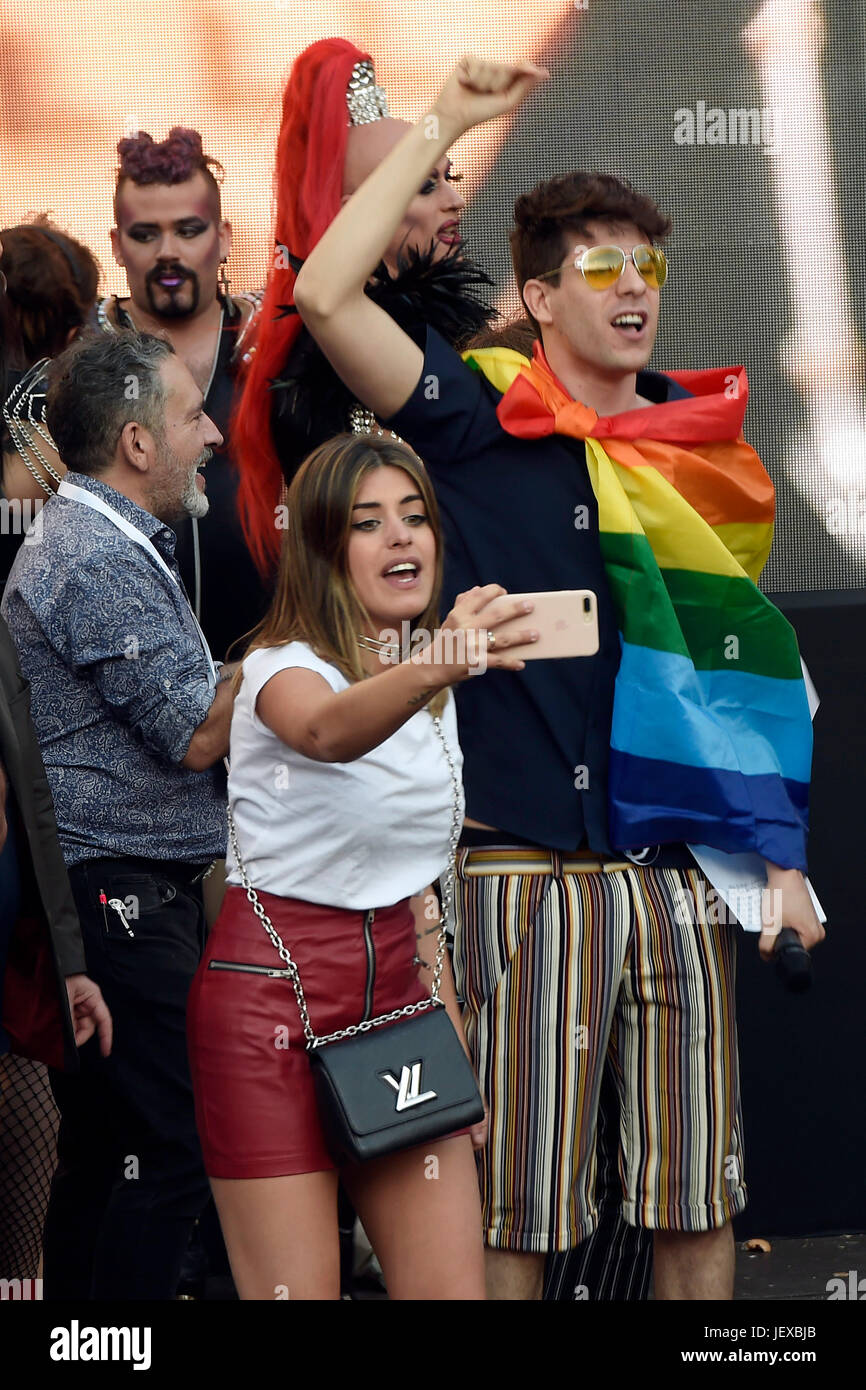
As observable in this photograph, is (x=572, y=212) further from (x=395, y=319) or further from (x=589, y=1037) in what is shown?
(x=589, y=1037)

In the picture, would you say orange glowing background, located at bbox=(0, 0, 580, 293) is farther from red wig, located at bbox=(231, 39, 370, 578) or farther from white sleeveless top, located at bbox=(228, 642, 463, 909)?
white sleeveless top, located at bbox=(228, 642, 463, 909)

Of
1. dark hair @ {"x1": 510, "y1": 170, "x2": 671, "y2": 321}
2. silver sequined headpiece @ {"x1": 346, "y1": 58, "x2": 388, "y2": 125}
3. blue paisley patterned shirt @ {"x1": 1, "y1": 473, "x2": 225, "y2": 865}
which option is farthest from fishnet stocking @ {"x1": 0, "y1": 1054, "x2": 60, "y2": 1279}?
silver sequined headpiece @ {"x1": 346, "y1": 58, "x2": 388, "y2": 125}

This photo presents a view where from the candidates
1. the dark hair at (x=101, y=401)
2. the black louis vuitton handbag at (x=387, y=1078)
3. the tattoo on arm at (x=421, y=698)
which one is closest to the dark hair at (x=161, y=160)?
the dark hair at (x=101, y=401)

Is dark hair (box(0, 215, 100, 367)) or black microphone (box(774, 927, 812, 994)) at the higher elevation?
dark hair (box(0, 215, 100, 367))

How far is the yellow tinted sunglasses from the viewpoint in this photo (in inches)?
120

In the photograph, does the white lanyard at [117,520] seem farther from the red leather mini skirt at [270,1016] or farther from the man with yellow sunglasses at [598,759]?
the red leather mini skirt at [270,1016]

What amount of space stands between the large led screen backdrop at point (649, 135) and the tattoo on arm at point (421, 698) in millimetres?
2204

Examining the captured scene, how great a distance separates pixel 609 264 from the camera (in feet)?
10.0

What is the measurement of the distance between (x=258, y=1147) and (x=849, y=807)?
2.28 m

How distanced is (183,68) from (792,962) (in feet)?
8.29

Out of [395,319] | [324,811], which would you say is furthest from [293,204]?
[324,811]
